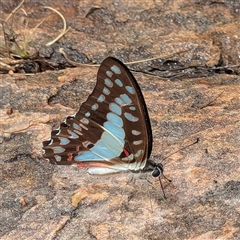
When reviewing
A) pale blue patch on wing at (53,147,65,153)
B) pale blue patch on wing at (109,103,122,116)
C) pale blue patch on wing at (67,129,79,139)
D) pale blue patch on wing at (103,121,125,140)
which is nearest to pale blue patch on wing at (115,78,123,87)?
pale blue patch on wing at (109,103,122,116)

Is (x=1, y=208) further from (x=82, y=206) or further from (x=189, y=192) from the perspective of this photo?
(x=189, y=192)

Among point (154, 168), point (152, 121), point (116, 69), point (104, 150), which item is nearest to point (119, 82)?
point (116, 69)

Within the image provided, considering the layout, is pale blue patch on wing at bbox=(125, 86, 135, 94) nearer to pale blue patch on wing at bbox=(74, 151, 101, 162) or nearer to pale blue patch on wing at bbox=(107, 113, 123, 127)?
pale blue patch on wing at bbox=(107, 113, 123, 127)

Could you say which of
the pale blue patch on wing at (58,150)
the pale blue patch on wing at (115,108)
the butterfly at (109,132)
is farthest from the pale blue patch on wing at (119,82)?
the pale blue patch on wing at (58,150)

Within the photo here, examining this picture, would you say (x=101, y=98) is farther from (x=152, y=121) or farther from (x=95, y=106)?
(x=152, y=121)

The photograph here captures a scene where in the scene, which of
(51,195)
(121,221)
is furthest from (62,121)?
(121,221)

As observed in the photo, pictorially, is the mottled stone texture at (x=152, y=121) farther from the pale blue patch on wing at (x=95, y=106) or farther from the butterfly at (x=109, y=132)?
the pale blue patch on wing at (x=95, y=106)
